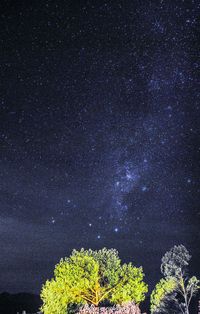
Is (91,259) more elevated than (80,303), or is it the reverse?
(91,259)

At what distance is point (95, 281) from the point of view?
47.0 metres

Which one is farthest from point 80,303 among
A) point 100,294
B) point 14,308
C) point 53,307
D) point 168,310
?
point 14,308

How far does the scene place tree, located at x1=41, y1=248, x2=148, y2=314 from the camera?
151 feet

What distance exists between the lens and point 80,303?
150 ft

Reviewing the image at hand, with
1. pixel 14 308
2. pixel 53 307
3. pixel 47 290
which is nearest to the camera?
pixel 53 307

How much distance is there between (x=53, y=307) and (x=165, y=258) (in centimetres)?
1760

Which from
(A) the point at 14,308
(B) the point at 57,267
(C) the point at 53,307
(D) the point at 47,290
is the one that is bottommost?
(C) the point at 53,307

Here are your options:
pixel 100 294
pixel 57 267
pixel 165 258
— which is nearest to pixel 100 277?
pixel 100 294

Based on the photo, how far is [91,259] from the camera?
49.0 m

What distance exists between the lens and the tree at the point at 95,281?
1806 inches

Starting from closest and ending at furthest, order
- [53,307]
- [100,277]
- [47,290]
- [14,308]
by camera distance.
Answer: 1. [53,307]
2. [47,290]
3. [100,277]
4. [14,308]

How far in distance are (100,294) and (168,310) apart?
9.37 m

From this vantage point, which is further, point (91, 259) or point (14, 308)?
point (14, 308)

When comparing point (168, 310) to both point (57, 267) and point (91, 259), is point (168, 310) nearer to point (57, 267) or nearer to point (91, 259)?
point (91, 259)
